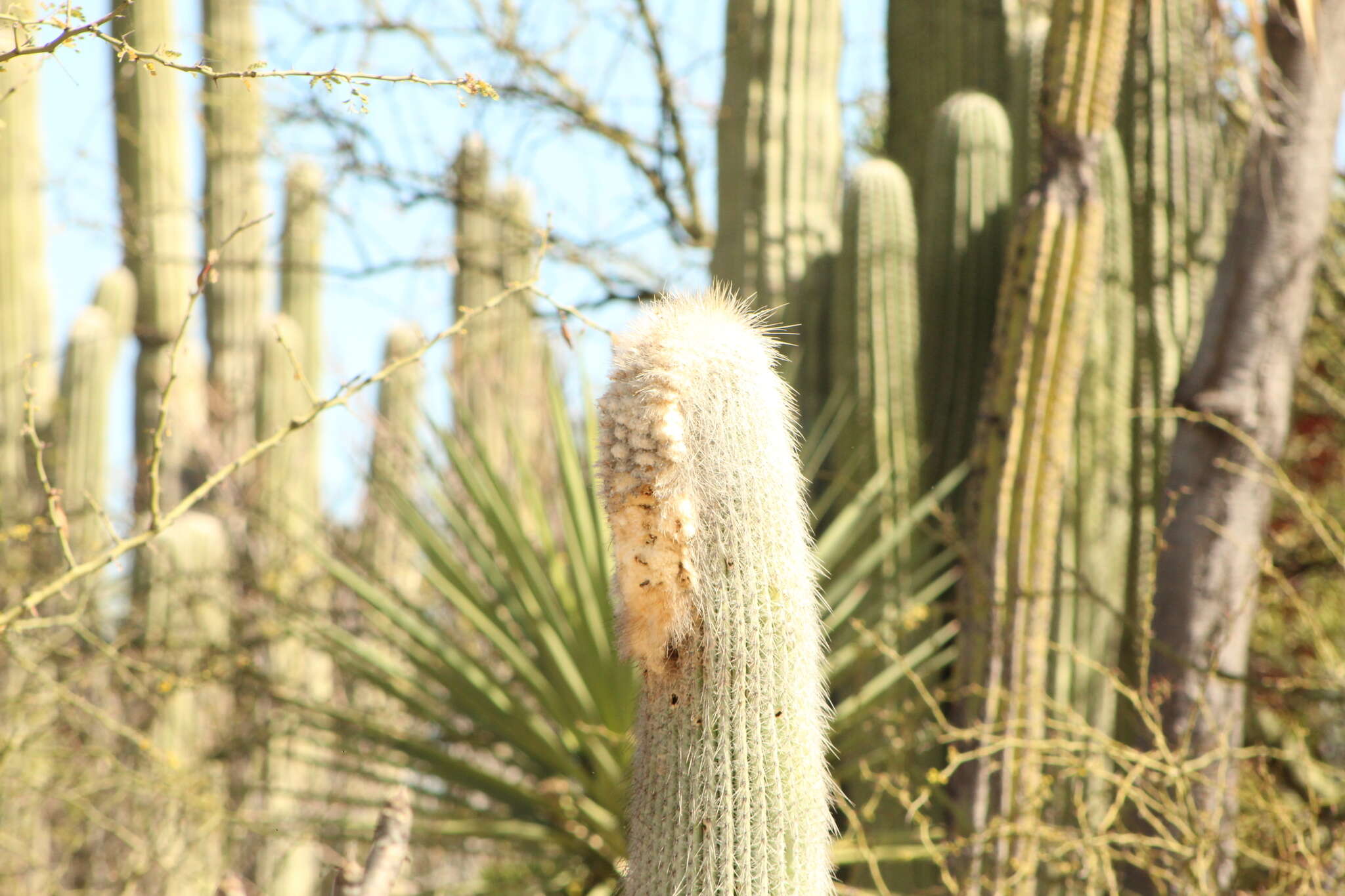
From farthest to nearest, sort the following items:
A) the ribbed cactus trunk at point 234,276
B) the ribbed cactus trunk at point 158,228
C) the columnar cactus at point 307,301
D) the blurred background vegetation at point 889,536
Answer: the ribbed cactus trunk at point 234,276, the ribbed cactus trunk at point 158,228, the columnar cactus at point 307,301, the blurred background vegetation at point 889,536

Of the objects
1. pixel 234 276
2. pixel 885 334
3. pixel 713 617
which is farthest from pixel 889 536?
pixel 234 276

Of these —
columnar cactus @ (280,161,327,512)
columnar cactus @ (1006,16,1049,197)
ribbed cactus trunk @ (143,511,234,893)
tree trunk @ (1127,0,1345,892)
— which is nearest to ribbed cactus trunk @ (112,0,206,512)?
columnar cactus @ (280,161,327,512)

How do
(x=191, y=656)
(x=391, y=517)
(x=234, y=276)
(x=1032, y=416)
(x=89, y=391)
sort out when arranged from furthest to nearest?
(x=234, y=276) < (x=89, y=391) < (x=391, y=517) < (x=191, y=656) < (x=1032, y=416)

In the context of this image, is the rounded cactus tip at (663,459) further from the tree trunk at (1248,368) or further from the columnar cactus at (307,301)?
the columnar cactus at (307,301)

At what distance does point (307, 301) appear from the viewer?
735 centimetres

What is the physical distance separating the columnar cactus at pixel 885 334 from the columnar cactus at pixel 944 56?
510mm

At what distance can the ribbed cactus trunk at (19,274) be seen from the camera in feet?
19.0

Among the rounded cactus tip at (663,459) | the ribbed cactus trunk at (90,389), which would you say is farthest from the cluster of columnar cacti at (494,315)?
the ribbed cactus trunk at (90,389)

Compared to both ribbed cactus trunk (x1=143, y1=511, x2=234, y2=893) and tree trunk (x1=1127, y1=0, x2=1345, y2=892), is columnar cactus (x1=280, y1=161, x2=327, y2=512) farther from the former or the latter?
tree trunk (x1=1127, y1=0, x2=1345, y2=892)

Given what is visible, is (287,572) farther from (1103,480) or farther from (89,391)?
(1103,480)

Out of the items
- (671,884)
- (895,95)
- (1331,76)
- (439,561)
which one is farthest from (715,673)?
(895,95)

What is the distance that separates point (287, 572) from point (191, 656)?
0.68 metres

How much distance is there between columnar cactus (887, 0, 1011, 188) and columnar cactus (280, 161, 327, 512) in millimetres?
2732

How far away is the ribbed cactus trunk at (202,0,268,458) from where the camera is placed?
249 inches
